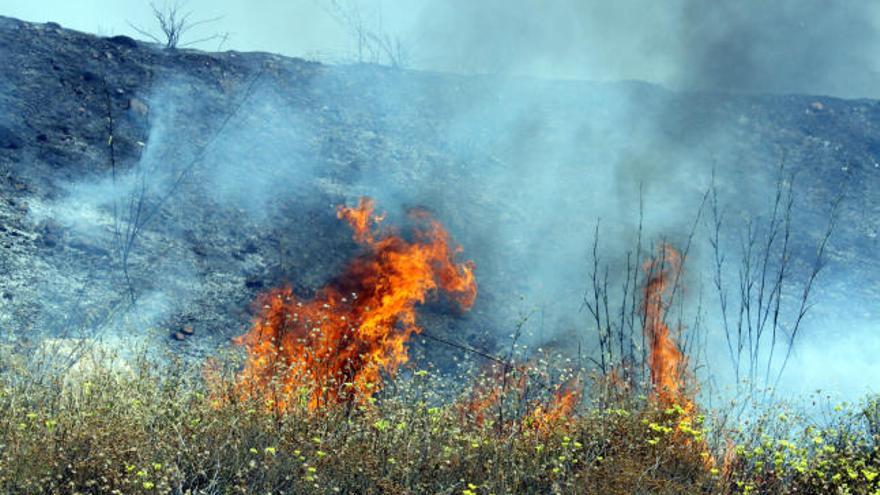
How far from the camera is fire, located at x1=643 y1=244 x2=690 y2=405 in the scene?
6965mm

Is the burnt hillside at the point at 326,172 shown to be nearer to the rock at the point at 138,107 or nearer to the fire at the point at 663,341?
the rock at the point at 138,107

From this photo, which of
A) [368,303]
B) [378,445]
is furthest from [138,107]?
[378,445]

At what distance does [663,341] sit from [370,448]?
5.46m

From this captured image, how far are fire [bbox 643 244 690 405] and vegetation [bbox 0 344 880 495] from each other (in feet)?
1.75

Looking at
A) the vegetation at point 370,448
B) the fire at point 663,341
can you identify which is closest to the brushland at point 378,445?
the vegetation at point 370,448

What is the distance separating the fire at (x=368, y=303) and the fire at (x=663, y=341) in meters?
2.51

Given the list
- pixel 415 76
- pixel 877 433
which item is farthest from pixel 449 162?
pixel 877 433

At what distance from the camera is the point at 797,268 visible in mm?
13875

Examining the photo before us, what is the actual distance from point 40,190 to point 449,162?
21.1ft

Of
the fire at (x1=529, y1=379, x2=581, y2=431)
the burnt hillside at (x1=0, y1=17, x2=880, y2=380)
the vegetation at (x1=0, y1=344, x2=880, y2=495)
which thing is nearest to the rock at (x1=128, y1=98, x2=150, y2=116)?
the burnt hillside at (x1=0, y1=17, x2=880, y2=380)

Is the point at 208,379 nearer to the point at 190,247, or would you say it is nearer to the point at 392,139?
the point at 190,247

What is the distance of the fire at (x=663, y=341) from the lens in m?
6.96

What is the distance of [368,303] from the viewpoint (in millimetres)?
10664

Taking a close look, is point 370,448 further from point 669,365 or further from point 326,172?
point 326,172
